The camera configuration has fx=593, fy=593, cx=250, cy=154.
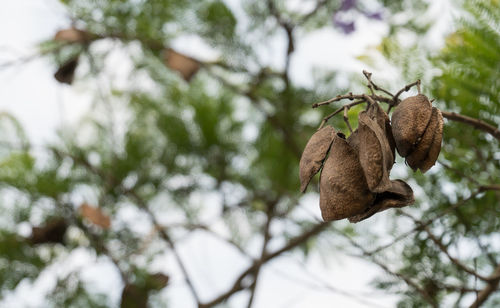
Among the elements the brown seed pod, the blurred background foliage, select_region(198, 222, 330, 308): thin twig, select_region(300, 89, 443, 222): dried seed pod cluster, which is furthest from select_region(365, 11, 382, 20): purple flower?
select_region(300, 89, 443, 222): dried seed pod cluster

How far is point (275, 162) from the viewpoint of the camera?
4.12 ft

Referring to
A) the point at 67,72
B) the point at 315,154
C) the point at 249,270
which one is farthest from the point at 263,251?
the point at 315,154

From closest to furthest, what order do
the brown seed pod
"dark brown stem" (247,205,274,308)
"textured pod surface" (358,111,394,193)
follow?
"textured pod surface" (358,111,394,193)
the brown seed pod
"dark brown stem" (247,205,274,308)

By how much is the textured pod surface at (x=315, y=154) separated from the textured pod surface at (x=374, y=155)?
3cm

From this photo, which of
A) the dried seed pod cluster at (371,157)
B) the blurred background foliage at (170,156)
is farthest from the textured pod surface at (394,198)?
the blurred background foliage at (170,156)

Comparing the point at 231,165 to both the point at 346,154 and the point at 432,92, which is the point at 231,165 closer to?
the point at 432,92

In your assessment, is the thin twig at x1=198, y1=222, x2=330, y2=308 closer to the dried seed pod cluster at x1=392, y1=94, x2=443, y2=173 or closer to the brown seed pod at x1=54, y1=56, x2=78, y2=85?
the brown seed pod at x1=54, y1=56, x2=78, y2=85

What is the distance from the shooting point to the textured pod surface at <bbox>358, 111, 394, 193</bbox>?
1.27ft

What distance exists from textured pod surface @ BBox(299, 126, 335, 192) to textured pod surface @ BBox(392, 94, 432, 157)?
5cm

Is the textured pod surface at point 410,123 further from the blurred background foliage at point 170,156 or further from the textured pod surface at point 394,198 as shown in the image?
the blurred background foliage at point 170,156

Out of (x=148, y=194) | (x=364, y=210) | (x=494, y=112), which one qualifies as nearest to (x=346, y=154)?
(x=364, y=210)

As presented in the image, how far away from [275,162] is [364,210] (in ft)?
2.77

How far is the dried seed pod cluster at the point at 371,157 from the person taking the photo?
40cm

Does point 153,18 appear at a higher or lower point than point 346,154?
A: higher
